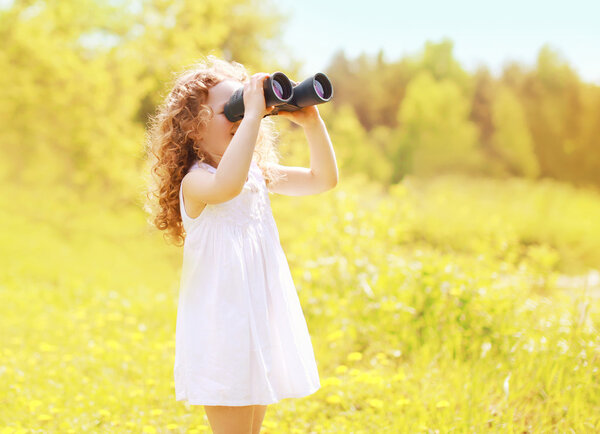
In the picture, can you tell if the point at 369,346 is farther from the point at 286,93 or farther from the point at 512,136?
the point at 512,136

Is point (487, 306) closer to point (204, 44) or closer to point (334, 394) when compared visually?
point (334, 394)

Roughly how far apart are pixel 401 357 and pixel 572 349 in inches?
31.0

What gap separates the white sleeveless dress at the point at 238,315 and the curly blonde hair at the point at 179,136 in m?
0.08

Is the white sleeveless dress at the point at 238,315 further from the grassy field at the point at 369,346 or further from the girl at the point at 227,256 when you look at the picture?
the grassy field at the point at 369,346

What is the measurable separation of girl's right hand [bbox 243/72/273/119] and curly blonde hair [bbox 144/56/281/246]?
0.16 metres

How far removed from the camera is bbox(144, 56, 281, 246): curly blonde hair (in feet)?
4.95

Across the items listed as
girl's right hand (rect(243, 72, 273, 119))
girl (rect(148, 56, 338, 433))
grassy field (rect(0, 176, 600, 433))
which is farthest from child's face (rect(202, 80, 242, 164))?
grassy field (rect(0, 176, 600, 433))

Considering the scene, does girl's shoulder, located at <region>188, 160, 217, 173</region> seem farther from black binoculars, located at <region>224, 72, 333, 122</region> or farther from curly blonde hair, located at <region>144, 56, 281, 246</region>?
black binoculars, located at <region>224, 72, 333, 122</region>

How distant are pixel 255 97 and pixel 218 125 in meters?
0.18

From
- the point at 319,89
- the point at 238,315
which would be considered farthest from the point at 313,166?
the point at 238,315

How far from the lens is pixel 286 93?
1408mm

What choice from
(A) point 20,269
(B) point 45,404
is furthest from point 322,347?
(A) point 20,269

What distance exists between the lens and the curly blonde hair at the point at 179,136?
1.51 metres

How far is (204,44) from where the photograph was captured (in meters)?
7.39
